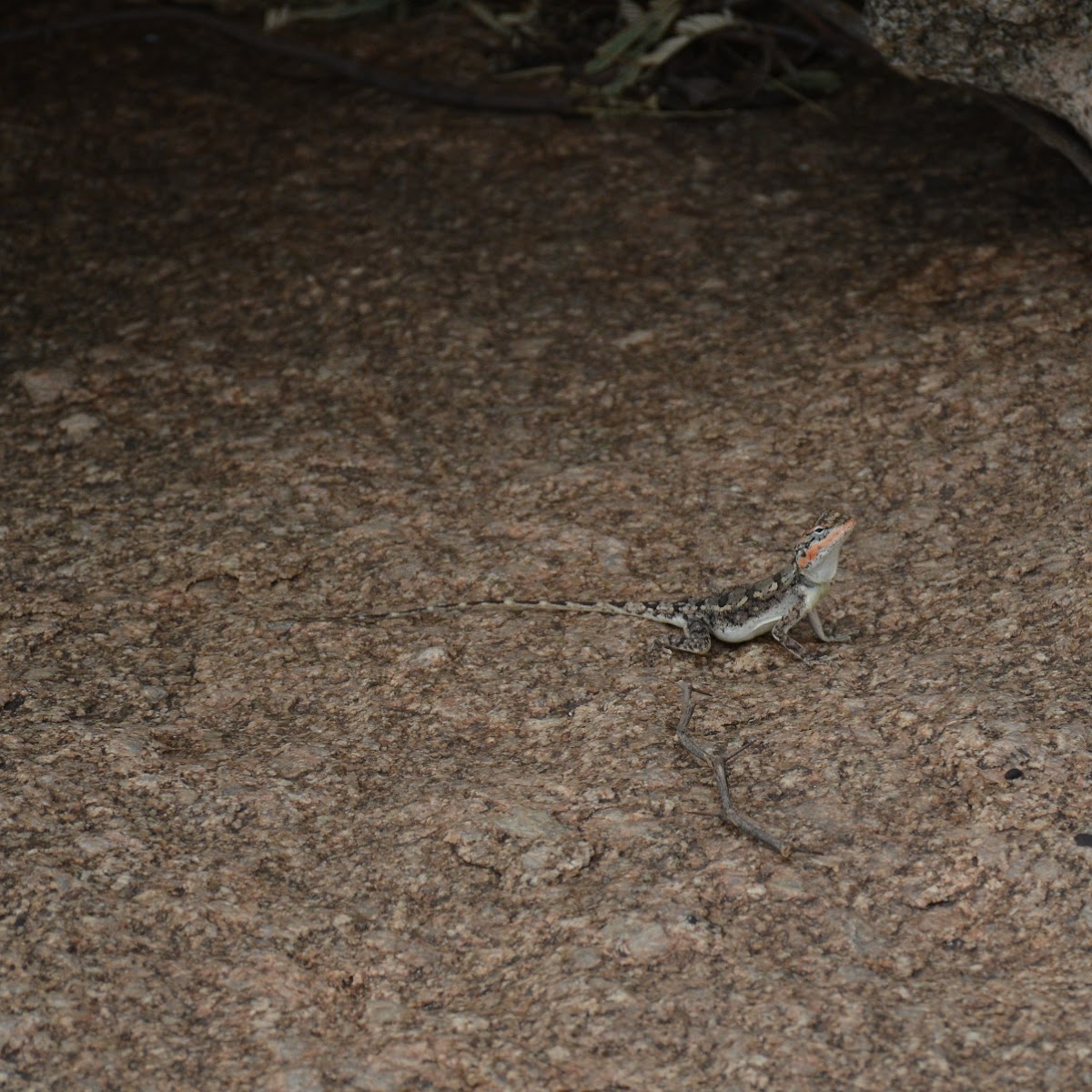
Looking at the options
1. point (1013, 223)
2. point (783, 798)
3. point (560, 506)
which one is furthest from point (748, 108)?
point (783, 798)

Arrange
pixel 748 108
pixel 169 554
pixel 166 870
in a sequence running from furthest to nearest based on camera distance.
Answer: pixel 748 108 → pixel 169 554 → pixel 166 870

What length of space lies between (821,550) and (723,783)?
881 mm

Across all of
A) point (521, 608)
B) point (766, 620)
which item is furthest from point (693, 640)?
point (521, 608)

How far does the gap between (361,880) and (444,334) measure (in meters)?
2.66

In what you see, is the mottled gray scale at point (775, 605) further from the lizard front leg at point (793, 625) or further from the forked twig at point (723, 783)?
the forked twig at point (723, 783)

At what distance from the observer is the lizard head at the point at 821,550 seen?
162 inches

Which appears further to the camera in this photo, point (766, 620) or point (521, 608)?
point (521, 608)

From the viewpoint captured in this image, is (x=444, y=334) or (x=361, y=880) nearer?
(x=361, y=880)

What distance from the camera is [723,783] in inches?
138

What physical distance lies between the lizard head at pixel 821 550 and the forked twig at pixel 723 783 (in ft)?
1.64

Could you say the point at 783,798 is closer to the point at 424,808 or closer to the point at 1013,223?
the point at 424,808

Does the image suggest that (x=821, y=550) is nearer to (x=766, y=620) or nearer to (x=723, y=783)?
(x=766, y=620)

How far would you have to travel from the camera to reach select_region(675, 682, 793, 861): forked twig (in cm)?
335

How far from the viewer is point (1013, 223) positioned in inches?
221
